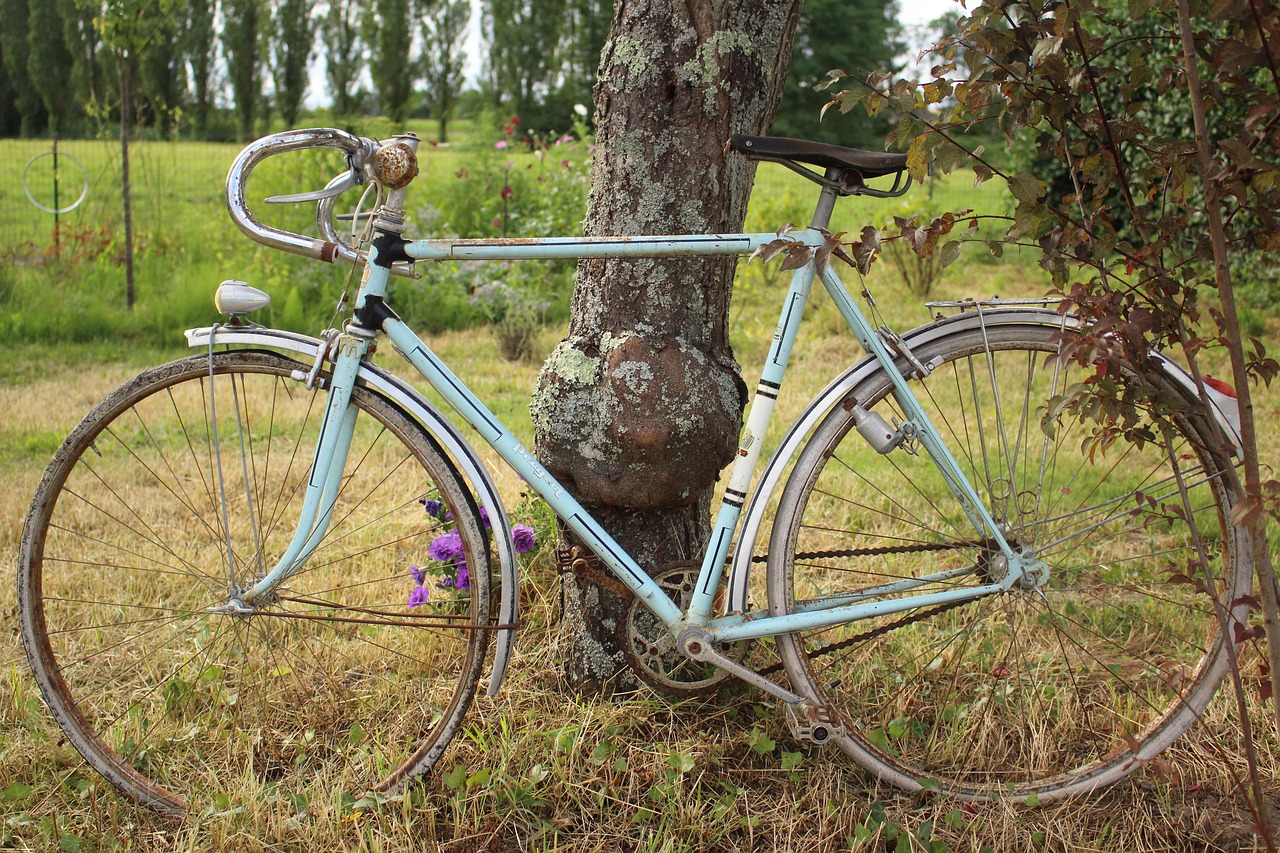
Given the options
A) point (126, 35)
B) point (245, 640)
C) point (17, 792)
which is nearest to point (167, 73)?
point (126, 35)

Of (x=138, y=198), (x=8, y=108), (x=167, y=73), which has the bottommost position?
(x=138, y=198)

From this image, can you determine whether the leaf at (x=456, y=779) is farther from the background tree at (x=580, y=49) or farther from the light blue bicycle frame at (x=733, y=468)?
the background tree at (x=580, y=49)

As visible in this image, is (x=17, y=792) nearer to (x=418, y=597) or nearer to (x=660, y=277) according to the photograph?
(x=418, y=597)

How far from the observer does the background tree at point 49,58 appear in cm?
1925

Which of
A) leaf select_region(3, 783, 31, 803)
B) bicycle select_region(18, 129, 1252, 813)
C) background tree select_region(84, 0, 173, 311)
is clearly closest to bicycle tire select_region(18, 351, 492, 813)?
bicycle select_region(18, 129, 1252, 813)

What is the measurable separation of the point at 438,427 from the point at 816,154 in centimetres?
92

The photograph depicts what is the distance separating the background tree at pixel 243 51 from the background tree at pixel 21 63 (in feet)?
13.2

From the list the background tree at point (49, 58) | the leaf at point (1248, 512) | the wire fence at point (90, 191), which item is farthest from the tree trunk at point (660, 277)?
the background tree at point (49, 58)

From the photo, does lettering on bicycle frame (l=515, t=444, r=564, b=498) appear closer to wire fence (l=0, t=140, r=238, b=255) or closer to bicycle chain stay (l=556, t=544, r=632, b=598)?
bicycle chain stay (l=556, t=544, r=632, b=598)

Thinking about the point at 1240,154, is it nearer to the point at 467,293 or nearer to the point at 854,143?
the point at 467,293

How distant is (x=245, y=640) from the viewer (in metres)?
2.57

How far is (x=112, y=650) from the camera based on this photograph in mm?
2674

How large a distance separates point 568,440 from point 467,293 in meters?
4.81

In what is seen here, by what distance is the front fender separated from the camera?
2017 millimetres
